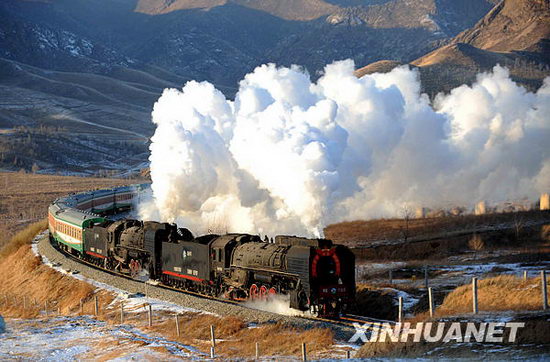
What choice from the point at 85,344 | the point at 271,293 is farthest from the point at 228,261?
the point at 85,344

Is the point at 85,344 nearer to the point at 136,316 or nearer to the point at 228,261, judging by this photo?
the point at 136,316

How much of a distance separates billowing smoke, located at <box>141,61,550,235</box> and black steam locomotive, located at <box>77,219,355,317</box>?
807 centimetres

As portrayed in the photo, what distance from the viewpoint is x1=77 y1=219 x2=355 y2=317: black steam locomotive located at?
102ft

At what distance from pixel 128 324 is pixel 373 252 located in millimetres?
30845

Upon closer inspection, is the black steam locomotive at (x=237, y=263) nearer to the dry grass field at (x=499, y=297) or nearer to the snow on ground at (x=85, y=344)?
the dry grass field at (x=499, y=297)

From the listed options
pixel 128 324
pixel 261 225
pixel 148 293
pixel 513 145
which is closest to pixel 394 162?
pixel 513 145

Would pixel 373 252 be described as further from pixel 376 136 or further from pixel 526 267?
pixel 526 267

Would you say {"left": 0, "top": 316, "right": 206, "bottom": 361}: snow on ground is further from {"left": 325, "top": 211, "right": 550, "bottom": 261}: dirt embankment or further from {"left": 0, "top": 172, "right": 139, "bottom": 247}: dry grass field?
{"left": 0, "top": 172, "right": 139, "bottom": 247}: dry grass field

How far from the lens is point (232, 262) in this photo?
36312 mm

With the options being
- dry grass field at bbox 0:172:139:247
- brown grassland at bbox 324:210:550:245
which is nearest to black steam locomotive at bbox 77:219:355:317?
brown grassland at bbox 324:210:550:245

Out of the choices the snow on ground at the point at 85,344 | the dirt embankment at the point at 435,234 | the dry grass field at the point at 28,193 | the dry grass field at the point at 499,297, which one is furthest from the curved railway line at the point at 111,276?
the dirt embankment at the point at 435,234

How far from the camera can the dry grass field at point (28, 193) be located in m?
108

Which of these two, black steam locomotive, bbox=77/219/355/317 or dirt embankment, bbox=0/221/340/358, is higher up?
black steam locomotive, bbox=77/219/355/317

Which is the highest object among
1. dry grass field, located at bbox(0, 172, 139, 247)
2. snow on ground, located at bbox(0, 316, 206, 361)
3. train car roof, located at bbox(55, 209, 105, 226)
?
train car roof, located at bbox(55, 209, 105, 226)
